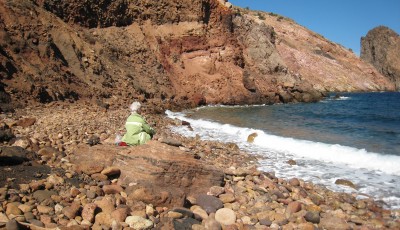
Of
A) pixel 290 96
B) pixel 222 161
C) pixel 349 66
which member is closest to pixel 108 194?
pixel 222 161

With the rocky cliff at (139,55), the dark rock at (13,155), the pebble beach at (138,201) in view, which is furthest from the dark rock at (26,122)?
the dark rock at (13,155)

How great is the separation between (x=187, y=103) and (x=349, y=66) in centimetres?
5927

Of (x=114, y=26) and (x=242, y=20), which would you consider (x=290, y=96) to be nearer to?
(x=242, y=20)

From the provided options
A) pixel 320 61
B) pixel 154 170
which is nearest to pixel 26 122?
pixel 154 170

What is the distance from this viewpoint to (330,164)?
10.1 metres

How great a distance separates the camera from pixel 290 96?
35594mm

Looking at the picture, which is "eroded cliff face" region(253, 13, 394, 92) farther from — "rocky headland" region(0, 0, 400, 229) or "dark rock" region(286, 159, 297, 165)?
"dark rock" region(286, 159, 297, 165)

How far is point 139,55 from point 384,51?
10686 cm

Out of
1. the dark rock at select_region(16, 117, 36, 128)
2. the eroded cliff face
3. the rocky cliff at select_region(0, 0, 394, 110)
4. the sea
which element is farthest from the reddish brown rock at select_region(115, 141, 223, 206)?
the eroded cliff face

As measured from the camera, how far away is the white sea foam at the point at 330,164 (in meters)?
7.82

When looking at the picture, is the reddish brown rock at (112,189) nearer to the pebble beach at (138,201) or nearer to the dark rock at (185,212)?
the pebble beach at (138,201)

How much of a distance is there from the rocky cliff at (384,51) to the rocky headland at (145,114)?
8239 centimetres

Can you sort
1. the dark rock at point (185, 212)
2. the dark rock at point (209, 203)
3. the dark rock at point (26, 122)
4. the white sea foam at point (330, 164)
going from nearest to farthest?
the dark rock at point (185, 212)
the dark rock at point (209, 203)
the white sea foam at point (330, 164)
the dark rock at point (26, 122)

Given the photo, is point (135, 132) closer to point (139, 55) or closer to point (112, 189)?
point (112, 189)
